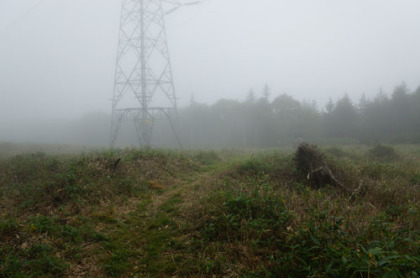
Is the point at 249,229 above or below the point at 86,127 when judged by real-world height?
below

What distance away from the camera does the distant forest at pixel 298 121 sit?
87.8 ft

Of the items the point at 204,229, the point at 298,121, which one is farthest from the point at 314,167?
the point at 298,121

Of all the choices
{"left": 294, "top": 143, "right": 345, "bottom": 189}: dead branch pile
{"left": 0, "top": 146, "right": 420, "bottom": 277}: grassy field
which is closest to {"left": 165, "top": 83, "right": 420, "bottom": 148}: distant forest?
{"left": 294, "top": 143, "right": 345, "bottom": 189}: dead branch pile

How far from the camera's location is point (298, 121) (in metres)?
30.4

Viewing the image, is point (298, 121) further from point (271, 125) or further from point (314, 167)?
point (314, 167)

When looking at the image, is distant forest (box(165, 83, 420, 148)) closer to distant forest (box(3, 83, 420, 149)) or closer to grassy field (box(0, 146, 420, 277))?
distant forest (box(3, 83, 420, 149))

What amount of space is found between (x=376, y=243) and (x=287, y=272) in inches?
43.9

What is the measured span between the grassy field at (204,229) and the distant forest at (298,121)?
2181 cm

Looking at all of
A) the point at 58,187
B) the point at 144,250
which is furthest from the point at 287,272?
the point at 58,187

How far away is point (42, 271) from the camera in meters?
2.92

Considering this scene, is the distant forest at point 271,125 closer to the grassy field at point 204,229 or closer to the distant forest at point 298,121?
the distant forest at point 298,121

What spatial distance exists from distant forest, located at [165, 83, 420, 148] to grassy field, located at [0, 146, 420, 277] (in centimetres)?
2181

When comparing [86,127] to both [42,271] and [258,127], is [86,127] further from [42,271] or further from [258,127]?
[42,271]

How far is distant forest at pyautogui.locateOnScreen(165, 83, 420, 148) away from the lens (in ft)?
87.8
